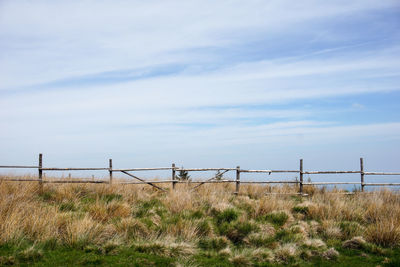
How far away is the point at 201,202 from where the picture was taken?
12094 mm

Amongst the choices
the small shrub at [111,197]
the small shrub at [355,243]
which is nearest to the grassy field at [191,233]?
the small shrub at [355,243]

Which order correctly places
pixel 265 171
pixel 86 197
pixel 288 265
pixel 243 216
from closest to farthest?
pixel 288 265 < pixel 243 216 < pixel 86 197 < pixel 265 171

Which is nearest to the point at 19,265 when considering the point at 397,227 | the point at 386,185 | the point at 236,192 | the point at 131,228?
the point at 131,228

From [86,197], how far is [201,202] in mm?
4250

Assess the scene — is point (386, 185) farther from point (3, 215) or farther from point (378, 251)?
point (3, 215)

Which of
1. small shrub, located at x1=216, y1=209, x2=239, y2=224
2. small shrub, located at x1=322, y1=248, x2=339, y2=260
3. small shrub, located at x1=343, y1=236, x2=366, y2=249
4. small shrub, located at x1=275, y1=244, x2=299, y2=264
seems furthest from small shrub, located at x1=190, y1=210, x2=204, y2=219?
small shrub, located at x1=343, y1=236, x2=366, y2=249

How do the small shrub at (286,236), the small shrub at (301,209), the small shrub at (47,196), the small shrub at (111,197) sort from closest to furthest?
the small shrub at (286,236), the small shrub at (301,209), the small shrub at (111,197), the small shrub at (47,196)

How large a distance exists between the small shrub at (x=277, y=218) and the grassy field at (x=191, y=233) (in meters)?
0.01

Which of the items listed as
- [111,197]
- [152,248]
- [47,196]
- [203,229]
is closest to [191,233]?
[203,229]

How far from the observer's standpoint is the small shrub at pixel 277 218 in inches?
410

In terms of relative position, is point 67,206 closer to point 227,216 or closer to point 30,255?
point 30,255

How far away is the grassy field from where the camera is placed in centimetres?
724

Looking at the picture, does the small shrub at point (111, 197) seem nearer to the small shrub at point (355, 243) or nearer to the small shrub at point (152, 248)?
the small shrub at point (152, 248)

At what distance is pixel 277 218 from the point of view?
1055 centimetres
